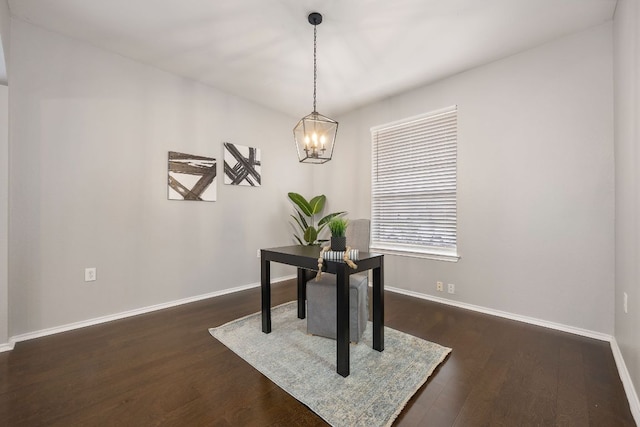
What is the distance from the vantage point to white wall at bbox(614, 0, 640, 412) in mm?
1583

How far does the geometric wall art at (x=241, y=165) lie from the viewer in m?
3.62

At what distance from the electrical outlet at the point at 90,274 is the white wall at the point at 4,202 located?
54 centimetres

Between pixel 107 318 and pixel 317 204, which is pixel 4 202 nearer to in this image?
pixel 107 318

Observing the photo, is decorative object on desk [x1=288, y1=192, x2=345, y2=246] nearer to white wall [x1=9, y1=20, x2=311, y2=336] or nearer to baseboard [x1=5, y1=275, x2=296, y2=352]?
white wall [x1=9, y1=20, x2=311, y2=336]

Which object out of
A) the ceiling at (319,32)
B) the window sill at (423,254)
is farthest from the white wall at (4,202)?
the window sill at (423,254)

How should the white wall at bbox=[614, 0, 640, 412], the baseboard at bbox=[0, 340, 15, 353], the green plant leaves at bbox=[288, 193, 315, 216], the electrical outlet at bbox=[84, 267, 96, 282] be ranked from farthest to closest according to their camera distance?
the green plant leaves at bbox=[288, 193, 315, 216]
the electrical outlet at bbox=[84, 267, 96, 282]
the baseboard at bbox=[0, 340, 15, 353]
the white wall at bbox=[614, 0, 640, 412]

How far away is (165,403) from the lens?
1530 millimetres

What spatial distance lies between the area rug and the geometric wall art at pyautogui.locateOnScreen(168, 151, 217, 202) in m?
1.62

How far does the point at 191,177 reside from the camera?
3.29m

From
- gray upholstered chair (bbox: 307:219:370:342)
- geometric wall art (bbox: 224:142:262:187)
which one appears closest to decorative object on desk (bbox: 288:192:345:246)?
geometric wall art (bbox: 224:142:262:187)

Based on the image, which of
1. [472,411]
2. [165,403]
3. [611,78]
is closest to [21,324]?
[165,403]

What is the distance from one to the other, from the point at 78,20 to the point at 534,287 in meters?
4.71

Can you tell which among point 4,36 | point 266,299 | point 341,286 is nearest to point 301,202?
point 266,299

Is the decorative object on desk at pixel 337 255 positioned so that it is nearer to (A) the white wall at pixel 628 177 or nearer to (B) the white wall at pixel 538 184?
(A) the white wall at pixel 628 177
